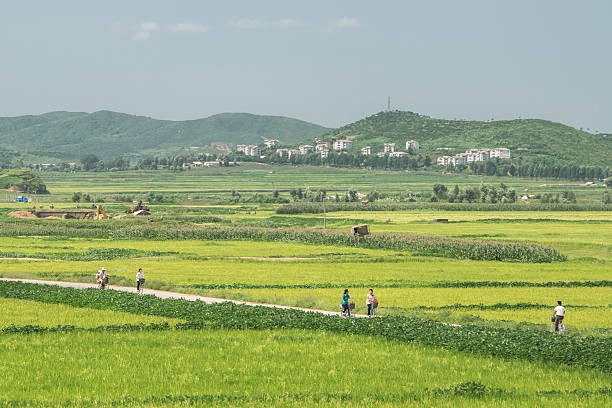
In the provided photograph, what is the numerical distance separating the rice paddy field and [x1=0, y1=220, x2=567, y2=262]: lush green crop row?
1775 millimetres

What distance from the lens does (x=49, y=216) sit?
355 ft

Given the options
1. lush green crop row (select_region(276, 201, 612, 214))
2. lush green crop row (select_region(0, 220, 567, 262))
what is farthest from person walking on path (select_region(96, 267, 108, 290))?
lush green crop row (select_region(276, 201, 612, 214))

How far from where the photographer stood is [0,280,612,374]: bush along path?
93.0 feet

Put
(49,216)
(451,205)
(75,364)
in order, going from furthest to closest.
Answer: (451,205)
(49,216)
(75,364)

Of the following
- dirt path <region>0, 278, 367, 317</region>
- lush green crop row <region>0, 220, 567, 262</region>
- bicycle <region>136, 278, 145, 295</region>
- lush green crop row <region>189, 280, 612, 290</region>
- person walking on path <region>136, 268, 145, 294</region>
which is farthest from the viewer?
lush green crop row <region>0, 220, 567, 262</region>

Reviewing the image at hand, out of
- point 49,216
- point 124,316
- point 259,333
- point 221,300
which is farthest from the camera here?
point 49,216

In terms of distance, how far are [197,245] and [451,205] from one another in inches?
2599

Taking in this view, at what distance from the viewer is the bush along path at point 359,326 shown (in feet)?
93.0

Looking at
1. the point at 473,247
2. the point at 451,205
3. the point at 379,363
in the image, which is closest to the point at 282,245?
the point at 473,247

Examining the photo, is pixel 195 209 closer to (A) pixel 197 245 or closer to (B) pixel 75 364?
(A) pixel 197 245

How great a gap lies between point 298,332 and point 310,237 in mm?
45999

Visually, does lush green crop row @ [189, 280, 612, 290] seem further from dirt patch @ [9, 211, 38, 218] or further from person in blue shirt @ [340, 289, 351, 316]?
dirt patch @ [9, 211, 38, 218]

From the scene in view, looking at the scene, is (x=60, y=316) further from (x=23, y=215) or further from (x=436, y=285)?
(x=23, y=215)

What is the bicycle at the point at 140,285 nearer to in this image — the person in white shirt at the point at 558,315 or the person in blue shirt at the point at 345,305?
the person in blue shirt at the point at 345,305
